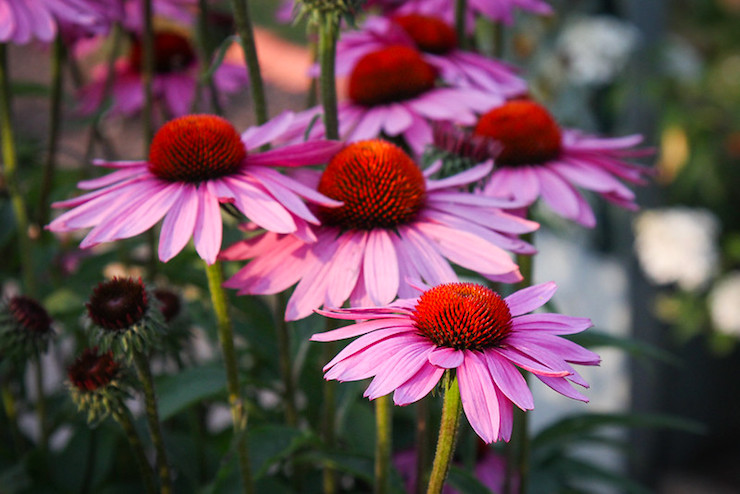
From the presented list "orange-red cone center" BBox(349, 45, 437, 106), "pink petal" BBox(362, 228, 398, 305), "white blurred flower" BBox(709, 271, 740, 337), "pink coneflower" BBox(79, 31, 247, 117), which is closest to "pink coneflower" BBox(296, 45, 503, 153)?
"orange-red cone center" BBox(349, 45, 437, 106)

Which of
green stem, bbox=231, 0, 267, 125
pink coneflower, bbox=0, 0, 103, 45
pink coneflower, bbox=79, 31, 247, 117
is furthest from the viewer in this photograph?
pink coneflower, bbox=79, 31, 247, 117

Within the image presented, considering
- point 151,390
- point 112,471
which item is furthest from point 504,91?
point 112,471

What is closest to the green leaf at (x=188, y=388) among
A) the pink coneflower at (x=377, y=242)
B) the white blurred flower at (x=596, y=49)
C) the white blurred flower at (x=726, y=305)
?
the pink coneflower at (x=377, y=242)

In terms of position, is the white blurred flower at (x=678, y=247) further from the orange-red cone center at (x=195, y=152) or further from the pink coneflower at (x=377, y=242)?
the orange-red cone center at (x=195, y=152)

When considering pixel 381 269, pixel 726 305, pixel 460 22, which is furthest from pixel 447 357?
pixel 726 305

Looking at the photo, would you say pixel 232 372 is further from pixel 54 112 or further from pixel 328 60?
pixel 54 112

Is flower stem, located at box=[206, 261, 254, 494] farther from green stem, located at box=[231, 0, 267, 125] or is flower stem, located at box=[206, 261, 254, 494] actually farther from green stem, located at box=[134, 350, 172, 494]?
green stem, located at box=[231, 0, 267, 125]
